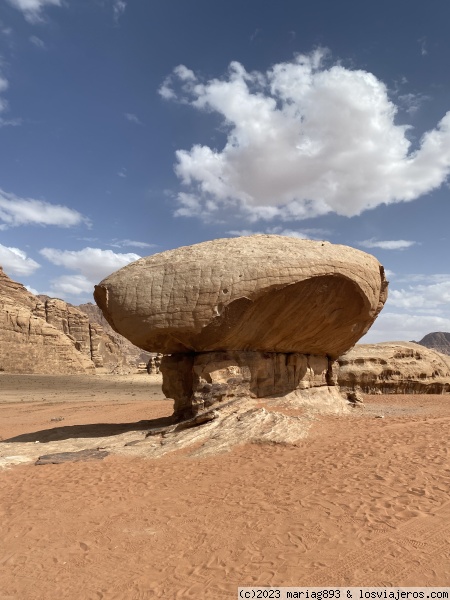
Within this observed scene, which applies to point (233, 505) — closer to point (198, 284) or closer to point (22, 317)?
point (198, 284)

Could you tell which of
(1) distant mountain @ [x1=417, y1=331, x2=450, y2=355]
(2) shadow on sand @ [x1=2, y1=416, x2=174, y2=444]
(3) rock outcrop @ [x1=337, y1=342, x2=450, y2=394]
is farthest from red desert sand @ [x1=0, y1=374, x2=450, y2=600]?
(1) distant mountain @ [x1=417, y1=331, x2=450, y2=355]

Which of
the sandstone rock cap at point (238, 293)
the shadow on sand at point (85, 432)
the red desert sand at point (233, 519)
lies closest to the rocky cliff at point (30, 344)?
the shadow on sand at point (85, 432)

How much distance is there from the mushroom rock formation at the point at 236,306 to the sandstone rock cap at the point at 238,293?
0.02 m

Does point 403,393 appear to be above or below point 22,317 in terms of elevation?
below

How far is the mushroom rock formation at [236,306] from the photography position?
868 cm

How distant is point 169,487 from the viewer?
237 inches

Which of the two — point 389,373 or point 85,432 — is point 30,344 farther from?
point 389,373

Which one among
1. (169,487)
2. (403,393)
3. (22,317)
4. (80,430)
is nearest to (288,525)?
(169,487)

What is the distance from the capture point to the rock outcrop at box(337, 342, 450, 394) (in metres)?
18.8

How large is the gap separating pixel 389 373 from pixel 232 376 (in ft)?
39.4

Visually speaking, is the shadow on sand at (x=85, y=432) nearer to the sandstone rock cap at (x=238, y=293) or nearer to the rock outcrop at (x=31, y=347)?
the sandstone rock cap at (x=238, y=293)

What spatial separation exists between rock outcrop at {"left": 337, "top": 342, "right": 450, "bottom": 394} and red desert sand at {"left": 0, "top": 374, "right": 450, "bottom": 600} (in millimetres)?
10970

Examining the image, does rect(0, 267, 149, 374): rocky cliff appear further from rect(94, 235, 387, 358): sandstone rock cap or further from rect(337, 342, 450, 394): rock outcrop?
rect(94, 235, 387, 358): sandstone rock cap

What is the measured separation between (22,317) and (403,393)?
3581cm
